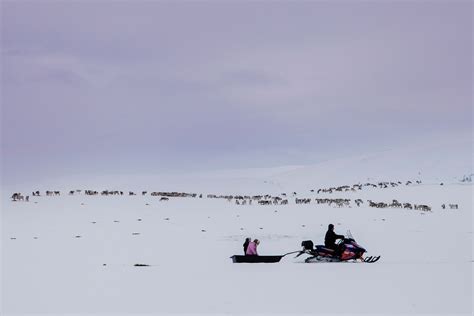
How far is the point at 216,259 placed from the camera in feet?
75.2

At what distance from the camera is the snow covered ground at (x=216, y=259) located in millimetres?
14781

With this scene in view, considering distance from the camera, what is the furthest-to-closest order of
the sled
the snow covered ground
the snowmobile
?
the snowmobile < the sled < the snow covered ground

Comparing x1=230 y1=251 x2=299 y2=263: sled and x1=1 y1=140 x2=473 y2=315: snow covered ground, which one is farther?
x1=230 y1=251 x2=299 y2=263: sled

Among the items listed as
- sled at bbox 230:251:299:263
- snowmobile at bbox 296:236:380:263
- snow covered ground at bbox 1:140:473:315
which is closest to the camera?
snow covered ground at bbox 1:140:473:315

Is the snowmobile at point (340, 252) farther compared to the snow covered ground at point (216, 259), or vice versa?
the snowmobile at point (340, 252)

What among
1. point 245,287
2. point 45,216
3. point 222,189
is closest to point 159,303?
point 245,287

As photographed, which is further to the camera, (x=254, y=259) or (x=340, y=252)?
(x=340, y=252)

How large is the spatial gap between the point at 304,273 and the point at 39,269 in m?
7.70

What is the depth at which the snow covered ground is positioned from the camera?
14781 millimetres

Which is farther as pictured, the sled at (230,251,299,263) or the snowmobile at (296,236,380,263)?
the snowmobile at (296,236,380,263)

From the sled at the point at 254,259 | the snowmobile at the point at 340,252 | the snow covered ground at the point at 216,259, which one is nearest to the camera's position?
the snow covered ground at the point at 216,259

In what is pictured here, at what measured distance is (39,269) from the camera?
2006 centimetres

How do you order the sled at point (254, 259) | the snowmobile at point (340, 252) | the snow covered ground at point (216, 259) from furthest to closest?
the snowmobile at point (340, 252)
the sled at point (254, 259)
the snow covered ground at point (216, 259)

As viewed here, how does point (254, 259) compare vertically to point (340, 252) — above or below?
below
